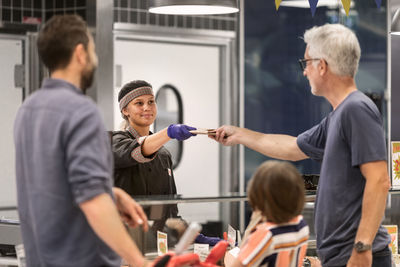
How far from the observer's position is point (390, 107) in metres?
7.56

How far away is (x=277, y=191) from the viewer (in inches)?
104

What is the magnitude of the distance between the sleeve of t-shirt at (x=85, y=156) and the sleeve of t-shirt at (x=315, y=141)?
4.70ft

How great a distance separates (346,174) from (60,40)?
1362mm

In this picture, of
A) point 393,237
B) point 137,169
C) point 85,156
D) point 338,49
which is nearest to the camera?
point 85,156

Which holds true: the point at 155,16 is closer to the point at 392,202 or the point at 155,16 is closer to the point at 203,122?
the point at 203,122

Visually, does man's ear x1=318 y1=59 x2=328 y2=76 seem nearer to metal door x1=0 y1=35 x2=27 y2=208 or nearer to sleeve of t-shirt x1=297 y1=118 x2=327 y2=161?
sleeve of t-shirt x1=297 y1=118 x2=327 y2=161

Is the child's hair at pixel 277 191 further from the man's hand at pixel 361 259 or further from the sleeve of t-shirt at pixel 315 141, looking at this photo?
the sleeve of t-shirt at pixel 315 141

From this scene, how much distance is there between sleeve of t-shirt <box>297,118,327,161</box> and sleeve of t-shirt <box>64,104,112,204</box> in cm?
143

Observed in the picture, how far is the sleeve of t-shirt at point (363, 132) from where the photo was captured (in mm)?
3021

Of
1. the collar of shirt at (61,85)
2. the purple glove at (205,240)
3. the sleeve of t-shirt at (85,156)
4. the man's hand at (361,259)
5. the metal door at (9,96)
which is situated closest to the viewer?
the sleeve of t-shirt at (85,156)

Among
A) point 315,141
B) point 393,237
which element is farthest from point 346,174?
point 393,237

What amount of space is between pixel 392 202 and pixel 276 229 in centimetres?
209

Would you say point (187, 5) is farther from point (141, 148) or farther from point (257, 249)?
point (257, 249)

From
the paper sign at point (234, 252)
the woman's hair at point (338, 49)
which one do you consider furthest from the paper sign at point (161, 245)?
the woman's hair at point (338, 49)
